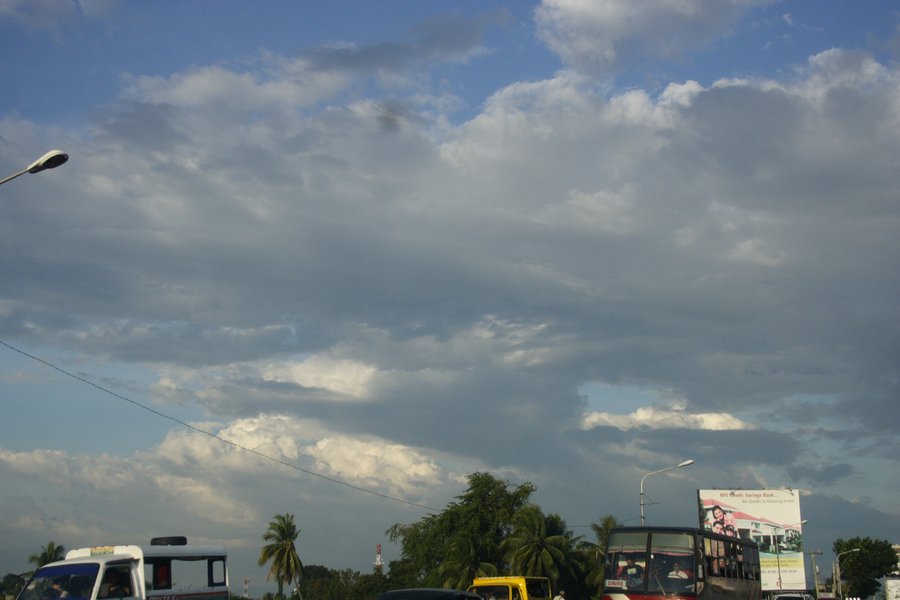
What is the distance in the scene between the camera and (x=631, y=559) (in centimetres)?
2650

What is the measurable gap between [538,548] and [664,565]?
46007 millimetres

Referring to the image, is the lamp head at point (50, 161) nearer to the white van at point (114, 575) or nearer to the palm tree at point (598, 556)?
the white van at point (114, 575)

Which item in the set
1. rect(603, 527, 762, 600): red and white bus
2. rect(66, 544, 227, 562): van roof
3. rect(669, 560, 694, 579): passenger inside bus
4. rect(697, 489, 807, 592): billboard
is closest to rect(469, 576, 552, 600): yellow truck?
rect(603, 527, 762, 600): red and white bus

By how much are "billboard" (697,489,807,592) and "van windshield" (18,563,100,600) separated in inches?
2847

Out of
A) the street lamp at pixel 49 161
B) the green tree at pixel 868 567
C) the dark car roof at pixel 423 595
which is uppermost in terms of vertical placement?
the street lamp at pixel 49 161

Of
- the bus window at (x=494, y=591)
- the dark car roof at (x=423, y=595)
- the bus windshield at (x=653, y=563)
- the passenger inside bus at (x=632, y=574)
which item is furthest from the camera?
the bus window at (x=494, y=591)

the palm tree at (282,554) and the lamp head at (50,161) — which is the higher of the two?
the lamp head at (50,161)

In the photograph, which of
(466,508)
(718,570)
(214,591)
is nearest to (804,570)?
(466,508)

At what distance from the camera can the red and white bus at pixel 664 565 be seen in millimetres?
25500

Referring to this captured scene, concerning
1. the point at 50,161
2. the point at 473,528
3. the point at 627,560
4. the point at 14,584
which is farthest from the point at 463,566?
the point at 50,161

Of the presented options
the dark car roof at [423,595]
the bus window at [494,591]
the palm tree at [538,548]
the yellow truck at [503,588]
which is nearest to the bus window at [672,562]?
the yellow truck at [503,588]

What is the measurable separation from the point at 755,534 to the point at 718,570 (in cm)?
6041

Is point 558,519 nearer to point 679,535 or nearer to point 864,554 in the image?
point 679,535

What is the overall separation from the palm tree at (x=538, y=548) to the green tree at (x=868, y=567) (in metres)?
76.0
